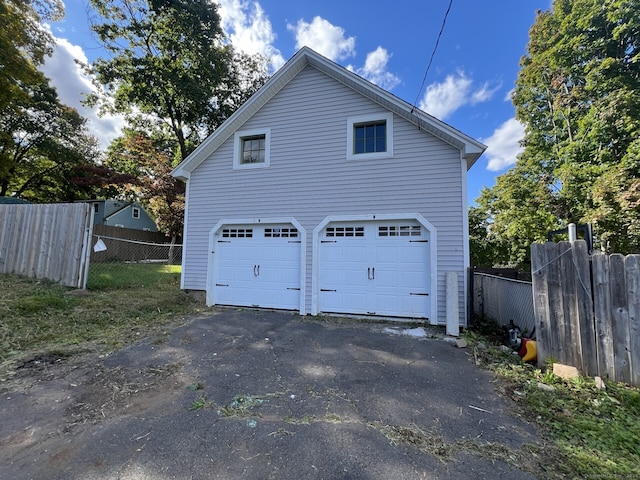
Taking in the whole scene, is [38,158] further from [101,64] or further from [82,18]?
[82,18]

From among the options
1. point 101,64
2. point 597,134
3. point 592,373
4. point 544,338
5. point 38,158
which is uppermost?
point 101,64

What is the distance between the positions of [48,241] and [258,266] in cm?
518

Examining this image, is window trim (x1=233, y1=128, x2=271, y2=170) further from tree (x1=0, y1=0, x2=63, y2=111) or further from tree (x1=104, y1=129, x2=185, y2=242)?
tree (x1=0, y1=0, x2=63, y2=111)

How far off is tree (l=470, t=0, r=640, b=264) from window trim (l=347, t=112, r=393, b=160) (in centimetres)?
1003

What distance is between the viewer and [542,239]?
12727 mm

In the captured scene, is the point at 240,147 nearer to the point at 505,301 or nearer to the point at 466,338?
the point at 466,338

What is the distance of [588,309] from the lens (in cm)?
339

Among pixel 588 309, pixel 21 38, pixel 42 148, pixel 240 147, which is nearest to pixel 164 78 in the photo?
pixel 21 38

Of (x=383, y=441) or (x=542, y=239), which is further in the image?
(x=542, y=239)

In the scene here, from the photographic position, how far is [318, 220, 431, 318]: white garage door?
609cm

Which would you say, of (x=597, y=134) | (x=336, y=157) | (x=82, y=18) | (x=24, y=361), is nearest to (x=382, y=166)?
(x=336, y=157)

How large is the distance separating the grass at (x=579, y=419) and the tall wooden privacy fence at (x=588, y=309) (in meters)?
0.24

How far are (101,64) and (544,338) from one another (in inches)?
815

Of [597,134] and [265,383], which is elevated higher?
[597,134]
